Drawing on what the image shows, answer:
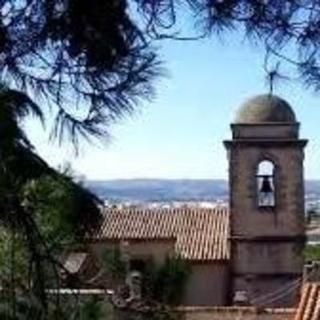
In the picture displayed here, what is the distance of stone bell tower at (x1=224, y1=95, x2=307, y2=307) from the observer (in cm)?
2711

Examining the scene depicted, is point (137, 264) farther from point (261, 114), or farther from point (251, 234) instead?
point (261, 114)

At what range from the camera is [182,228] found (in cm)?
3181

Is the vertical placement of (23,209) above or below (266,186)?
below

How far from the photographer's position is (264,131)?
2712cm

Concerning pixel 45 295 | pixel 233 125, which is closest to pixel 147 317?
pixel 45 295

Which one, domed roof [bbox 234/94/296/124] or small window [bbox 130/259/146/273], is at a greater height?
domed roof [bbox 234/94/296/124]

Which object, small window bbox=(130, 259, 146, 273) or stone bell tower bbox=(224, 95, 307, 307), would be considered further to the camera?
small window bbox=(130, 259, 146, 273)

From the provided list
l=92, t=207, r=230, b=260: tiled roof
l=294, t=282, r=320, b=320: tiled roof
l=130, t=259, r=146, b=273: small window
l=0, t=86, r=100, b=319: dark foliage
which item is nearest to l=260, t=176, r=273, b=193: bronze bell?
l=92, t=207, r=230, b=260: tiled roof

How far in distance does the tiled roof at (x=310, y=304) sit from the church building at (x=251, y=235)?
35.7ft

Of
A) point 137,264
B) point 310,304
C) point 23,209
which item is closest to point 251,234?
point 137,264

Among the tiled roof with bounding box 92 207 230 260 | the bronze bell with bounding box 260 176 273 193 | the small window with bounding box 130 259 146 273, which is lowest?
the small window with bounding box 130 259 146 273

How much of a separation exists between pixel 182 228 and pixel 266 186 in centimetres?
462

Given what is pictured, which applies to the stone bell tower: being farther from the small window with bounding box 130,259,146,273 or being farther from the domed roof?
the small window with bounding box 130,259,146,273

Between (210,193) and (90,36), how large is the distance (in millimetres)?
91661
